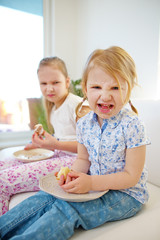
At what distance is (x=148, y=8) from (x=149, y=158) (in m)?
1.18

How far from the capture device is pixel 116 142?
83 cm

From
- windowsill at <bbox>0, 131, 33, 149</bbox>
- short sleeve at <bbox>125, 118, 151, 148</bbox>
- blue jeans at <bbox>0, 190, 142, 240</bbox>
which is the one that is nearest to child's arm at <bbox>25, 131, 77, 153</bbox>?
blue jeans at <bbox>0, 190, 142, 240</bbox>

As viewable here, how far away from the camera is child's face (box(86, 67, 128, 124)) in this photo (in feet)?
2.59

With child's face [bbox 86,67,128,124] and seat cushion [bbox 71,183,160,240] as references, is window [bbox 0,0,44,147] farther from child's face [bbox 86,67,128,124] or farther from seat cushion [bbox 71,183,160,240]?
seat cushion [bbox 71,183,160,240]

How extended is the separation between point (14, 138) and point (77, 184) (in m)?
2.05

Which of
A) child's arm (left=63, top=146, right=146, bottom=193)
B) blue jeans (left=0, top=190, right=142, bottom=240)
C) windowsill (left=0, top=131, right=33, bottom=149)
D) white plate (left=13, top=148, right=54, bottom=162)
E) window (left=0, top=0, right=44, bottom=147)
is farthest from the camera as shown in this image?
windowsill (left=0, top=131, right=33, bottom=149)

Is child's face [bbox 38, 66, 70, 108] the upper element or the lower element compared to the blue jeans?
upper

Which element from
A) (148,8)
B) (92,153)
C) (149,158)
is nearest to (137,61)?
(148,8)

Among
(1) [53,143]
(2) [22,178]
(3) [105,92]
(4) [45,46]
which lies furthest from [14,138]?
(3) [105,92]

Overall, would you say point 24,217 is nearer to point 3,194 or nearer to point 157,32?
point 3,194

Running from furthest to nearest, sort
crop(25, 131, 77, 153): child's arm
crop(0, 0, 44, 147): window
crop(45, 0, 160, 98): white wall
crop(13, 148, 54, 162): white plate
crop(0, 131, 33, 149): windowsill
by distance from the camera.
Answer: crop(0, 131, 33, 149): windowsill → crop(0, 0, 44, 147): window → crop(45, 0, 160, 98): white wall → crop(13, 148, 54, 162): white plate → crop(25, 131, 77, 153): child's arm

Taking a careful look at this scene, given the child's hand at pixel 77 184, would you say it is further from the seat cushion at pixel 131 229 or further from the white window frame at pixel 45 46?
the white window frame at pixel 45 46

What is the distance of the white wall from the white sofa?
55cm

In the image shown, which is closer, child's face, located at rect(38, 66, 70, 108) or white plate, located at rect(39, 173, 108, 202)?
white plate, located at rect(39, 173, 108, 202)
